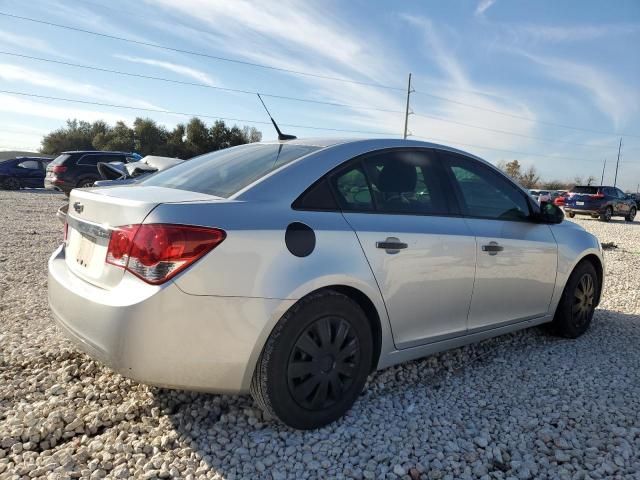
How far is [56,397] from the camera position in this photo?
2750mm

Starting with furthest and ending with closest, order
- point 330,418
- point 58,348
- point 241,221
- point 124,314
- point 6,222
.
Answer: point 6,222
point 58,348
point 330,418
point 241,221
point 124,314

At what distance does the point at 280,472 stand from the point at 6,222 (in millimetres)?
10578

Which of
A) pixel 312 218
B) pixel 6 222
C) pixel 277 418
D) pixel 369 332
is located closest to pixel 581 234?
pixel 369 332

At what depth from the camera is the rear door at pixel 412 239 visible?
2705 mm

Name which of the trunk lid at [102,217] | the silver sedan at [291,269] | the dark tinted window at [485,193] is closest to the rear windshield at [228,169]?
the silver sedan at [291,269]

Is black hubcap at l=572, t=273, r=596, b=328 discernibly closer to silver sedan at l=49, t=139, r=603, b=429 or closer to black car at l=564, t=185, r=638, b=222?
silver sedan at l=49, t=139, r=603, b=429

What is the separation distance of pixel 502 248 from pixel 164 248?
2.35 m

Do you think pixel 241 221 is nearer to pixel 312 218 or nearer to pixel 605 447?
pixel 312 218

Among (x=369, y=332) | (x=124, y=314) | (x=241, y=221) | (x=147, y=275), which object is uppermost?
(x=241, y=221)

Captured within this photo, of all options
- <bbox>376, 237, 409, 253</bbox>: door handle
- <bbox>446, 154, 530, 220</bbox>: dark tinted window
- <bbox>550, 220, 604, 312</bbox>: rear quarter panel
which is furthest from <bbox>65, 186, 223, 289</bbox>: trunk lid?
<bbox>550, 220, 604, 312</bbox>: rear quarter panel

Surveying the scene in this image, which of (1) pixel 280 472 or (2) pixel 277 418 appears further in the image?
(2) pixel 277 418

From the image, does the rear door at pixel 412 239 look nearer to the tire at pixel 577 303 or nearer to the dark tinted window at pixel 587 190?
the tire at pixel 577 303

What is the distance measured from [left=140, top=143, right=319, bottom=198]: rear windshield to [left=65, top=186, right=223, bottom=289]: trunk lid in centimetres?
13

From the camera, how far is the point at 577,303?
13.9ft
